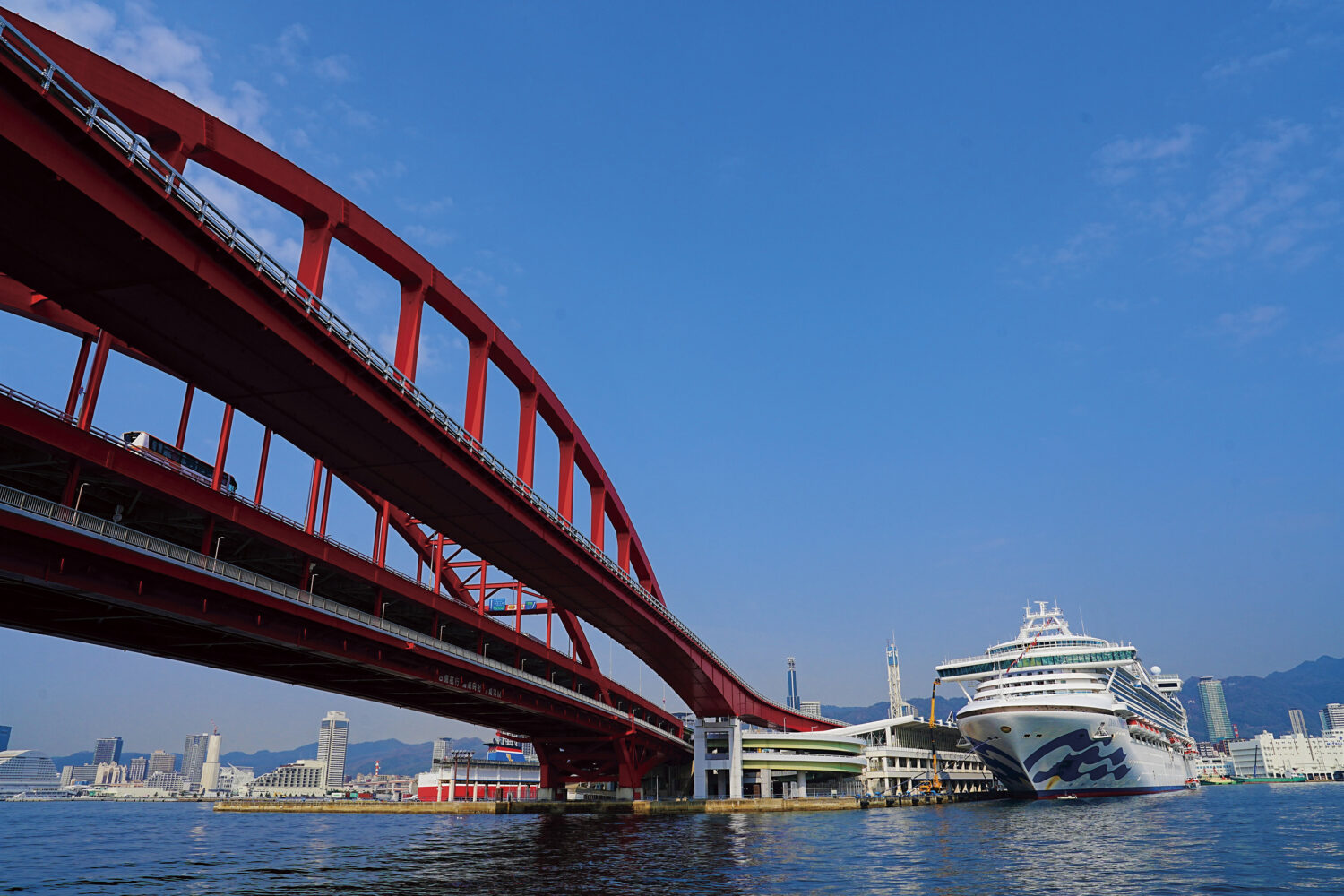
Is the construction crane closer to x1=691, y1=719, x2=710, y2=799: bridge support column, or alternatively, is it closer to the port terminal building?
the port terminal building

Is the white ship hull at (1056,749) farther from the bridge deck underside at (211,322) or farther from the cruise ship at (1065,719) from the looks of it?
the bridge deck underside at (211,322)

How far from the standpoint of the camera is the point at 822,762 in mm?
103625

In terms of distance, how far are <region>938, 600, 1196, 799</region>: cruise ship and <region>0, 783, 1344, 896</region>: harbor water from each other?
24.9 ft

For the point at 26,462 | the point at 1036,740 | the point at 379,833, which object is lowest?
the point at 379,833

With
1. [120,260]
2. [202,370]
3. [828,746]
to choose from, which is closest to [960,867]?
[202,370]

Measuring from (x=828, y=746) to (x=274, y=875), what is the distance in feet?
273

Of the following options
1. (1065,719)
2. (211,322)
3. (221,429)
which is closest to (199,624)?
(221,429)

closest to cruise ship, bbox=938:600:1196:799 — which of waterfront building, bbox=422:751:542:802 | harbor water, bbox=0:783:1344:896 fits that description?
harbor water, bbox=0:783:1344:896

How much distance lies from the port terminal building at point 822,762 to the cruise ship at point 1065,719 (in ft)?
60.9

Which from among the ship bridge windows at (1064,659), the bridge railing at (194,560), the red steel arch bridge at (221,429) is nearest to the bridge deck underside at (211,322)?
the red steel arch bridge at (221,429)

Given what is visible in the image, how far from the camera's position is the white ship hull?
252 ft

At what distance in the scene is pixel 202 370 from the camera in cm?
2708

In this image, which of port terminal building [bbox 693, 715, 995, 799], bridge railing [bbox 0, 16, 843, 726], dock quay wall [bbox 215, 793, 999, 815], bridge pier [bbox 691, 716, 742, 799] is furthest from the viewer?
Answer: port terminal building [bbox 693, 715, 995, 799]

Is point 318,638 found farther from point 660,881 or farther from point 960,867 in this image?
point 960,867
